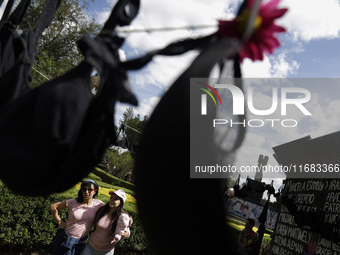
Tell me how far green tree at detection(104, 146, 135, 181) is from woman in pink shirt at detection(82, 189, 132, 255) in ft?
52.8

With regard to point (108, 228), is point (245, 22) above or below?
above

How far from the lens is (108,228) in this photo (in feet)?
12.1

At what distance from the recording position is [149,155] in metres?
0.55

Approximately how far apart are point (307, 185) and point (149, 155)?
5410mm

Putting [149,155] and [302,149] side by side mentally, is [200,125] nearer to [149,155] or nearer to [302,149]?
[149,155]

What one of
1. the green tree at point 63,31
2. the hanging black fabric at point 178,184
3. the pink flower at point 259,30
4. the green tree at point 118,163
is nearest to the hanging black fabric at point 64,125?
the hanging black fabric at point 178,184

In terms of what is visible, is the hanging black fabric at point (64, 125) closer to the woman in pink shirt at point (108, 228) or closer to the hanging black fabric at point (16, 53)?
the hanging black fabric at point (16, 53)

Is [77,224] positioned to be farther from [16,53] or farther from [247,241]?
[16,53]

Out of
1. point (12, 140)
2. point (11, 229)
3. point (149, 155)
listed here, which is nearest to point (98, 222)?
point (11, 229)

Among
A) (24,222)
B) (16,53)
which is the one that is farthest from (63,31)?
(16,53)

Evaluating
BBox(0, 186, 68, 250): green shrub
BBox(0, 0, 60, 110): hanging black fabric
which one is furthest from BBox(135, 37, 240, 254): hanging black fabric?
BBox(0, 186, 68, 250): green shrub

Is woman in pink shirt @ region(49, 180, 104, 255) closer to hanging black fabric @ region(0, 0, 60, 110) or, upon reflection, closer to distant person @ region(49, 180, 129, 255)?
distant person @ region(49, 180, 129, 255)

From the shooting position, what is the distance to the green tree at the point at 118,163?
20.0 meters

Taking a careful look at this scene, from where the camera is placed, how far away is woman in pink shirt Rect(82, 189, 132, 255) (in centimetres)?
361
